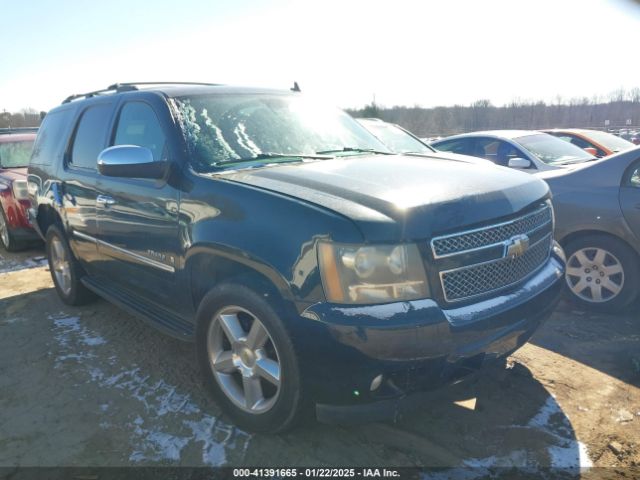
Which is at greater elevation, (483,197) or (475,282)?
(483,197)

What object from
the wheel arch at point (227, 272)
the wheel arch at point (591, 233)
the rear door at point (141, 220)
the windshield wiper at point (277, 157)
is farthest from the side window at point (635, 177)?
the rear door at point (141, 220)

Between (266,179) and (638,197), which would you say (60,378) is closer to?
(266,179)

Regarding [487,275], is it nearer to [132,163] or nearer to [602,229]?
Answer: [132,163]

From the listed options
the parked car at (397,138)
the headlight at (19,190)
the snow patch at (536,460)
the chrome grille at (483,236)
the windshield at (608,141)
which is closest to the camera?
the chrome grille at (483,236)

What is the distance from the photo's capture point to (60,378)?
346cm

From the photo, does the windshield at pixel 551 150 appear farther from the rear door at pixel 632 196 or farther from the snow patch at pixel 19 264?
the snow patch at pixel 19 264

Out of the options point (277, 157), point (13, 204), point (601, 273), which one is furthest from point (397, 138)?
point (13, 204)

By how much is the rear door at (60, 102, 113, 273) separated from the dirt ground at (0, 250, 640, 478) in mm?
808

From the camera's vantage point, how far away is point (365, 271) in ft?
7.14

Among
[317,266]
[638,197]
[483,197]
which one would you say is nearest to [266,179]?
[317,266]

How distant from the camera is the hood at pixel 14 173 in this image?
7.17m

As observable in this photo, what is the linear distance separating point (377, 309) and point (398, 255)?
25 centimetres

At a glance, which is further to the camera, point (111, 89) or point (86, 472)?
point (111, 89)

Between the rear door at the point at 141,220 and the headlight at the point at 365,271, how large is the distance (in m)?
1.19
